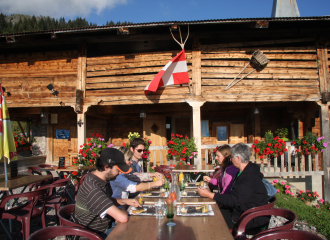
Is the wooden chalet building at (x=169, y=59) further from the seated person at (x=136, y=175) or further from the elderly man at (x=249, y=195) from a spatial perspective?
the elderly man at (x=249, y=195)

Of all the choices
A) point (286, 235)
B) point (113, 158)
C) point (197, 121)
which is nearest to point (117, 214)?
point (113, 158)

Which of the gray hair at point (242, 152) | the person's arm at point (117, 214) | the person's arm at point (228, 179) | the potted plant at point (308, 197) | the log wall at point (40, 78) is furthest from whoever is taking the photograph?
the log wall at point (40, 78)

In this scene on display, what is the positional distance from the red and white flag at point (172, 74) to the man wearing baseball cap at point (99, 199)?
4.69 meters

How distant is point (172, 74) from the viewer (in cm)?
708

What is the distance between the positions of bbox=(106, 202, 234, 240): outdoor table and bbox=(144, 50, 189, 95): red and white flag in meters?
5.02

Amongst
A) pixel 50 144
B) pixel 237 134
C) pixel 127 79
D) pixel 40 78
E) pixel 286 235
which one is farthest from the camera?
pixel 50 144

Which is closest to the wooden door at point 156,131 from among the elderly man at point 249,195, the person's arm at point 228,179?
the person's arm at point 228,179

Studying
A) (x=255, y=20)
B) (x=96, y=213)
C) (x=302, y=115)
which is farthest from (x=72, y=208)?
(x=302, y=115)

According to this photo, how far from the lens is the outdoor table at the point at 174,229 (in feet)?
5.92

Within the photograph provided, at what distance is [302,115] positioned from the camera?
9070 mm

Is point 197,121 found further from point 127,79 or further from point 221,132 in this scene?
point 221,132

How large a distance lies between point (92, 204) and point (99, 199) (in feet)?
0.27

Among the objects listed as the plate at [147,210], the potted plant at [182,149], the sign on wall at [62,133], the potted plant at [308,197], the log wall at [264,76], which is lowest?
the potted plant at [308,197]

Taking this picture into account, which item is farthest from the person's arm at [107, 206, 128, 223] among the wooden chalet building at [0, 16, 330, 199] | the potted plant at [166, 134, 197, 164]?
the wooden chalet building at [0, 16, 330, 199]
